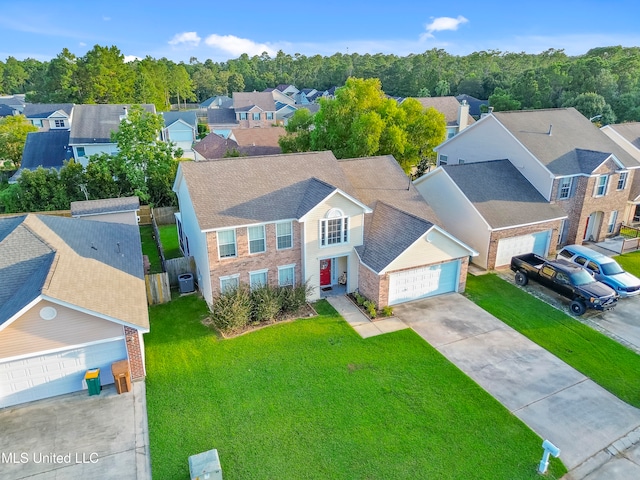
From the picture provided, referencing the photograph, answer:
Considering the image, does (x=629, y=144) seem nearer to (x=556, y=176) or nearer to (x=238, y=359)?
(x=556, y=176)

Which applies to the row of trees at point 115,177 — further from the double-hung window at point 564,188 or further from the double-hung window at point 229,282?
the double-hung window at point 564,188

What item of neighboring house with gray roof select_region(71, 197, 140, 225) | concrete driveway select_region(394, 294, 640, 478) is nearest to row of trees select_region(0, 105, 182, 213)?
neighboring house with gray roof select_region(71, 197, 140, 225)

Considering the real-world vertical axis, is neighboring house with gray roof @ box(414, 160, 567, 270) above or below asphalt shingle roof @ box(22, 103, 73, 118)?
below

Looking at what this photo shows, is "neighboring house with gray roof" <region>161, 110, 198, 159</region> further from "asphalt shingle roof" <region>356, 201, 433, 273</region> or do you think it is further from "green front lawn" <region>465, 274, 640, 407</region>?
"green front lawn" <region>465, 274, 640, 407</region>

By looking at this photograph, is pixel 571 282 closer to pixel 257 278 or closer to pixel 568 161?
pixel 568 161

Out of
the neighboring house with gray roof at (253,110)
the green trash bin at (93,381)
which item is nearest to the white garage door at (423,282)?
the green trash bin at (93,381)

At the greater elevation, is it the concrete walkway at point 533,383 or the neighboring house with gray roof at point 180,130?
the neighboring house with gray roof at point 180,130

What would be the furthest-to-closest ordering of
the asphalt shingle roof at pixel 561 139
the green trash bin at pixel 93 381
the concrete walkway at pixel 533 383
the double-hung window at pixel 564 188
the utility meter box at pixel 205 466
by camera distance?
the asphalt shingle roof at pixel 561 139 < the double-hung window at pixel 564 188 < the green trash bin at pixel 93 381 < the concrete walkway at pixel 533 383 < the utility meter box at pixel 205 466
